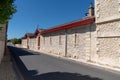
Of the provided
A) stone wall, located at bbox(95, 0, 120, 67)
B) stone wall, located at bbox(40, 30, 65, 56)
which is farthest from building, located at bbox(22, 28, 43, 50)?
stone wall, located at bbox(95, 0, 120, 67)

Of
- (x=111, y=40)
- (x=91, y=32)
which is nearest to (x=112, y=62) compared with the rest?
(x=111, y=40)

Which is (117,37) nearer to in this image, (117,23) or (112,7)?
(117,23)

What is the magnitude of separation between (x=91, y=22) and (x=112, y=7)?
2.68 metres

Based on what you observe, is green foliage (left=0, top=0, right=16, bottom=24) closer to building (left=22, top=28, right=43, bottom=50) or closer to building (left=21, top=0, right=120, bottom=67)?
building (left=21, top=0, right=120, bottom=67)

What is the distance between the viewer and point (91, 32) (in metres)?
15.4

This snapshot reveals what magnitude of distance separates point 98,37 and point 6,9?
30.1 feet

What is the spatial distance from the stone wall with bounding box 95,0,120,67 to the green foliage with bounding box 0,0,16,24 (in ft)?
25.9

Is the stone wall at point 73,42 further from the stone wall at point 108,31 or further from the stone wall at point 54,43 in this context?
the stone wall at point 108,31

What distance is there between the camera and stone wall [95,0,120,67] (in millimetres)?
12414

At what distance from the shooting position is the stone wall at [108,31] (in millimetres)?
12414

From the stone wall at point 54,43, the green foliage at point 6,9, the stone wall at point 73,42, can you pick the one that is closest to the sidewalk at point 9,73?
the green foliage at point 6,9

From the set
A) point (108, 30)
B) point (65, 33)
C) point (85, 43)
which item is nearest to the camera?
point (108, 30)

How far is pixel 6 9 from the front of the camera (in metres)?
6.63

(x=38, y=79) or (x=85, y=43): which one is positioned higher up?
(x=85, y=43)
